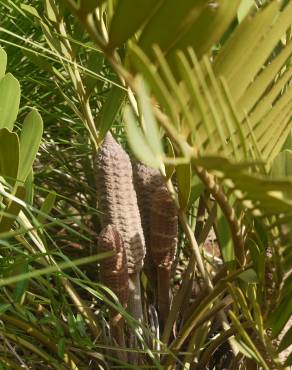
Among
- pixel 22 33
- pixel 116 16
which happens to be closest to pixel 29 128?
pixel 116 16

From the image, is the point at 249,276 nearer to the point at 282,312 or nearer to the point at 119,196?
the point at 282,312

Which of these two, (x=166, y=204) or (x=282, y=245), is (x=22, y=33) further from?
(x=282, y=245)

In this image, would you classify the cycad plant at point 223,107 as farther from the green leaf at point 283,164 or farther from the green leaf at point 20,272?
the green leaf at point 20,272

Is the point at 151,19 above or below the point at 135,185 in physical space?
above

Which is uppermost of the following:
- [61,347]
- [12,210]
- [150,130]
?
[150,130]

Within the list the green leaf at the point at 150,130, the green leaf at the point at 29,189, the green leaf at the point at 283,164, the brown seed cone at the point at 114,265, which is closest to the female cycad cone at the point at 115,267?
the brown seed cone at the point at 114,265

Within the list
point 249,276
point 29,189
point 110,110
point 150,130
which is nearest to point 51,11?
point 110,110
